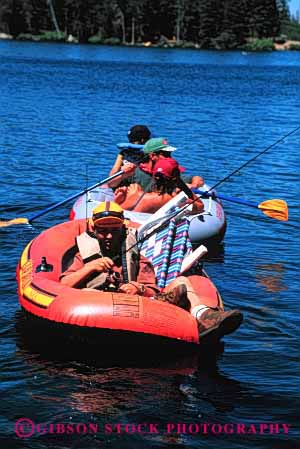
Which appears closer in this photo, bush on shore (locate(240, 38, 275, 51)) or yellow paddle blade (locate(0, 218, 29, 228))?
yellow paddle blade (locate(0, 218, 29, 228))

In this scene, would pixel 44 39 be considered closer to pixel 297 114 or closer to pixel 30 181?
pixel 297 114

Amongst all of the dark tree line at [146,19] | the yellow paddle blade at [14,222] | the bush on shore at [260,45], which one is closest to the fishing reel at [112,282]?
the yellow paddle blade at [14,222]

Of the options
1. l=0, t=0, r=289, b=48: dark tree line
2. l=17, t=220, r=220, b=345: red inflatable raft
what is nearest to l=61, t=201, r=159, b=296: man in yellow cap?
l=17, t=220, r=220, b=345: red inflatable raft

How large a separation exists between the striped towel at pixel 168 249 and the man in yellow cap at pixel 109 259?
0.70 m

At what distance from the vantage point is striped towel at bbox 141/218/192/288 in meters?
8.14

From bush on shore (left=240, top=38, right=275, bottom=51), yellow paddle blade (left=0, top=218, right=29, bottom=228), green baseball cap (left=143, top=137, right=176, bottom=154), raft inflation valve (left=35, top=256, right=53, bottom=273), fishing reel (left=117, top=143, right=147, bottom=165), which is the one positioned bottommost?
bush on shore (left=240, top=38, right=275, bottom=51)

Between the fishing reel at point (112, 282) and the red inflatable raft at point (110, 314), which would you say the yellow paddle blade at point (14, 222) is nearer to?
the red inflatable raft at point (110, 314)

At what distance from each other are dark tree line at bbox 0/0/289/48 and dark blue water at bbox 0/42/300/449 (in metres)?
81.6

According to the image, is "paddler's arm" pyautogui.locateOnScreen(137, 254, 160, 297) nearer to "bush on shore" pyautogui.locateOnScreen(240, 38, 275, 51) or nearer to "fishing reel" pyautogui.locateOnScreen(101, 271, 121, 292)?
"fishing reel" pyautogui.locateOnScreen(101, 271, 121, 292)

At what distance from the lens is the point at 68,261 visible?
822 centimetres

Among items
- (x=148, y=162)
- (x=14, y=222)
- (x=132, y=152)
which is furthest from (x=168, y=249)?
(x=14, y=222)

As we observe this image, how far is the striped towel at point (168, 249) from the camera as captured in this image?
8141 mm

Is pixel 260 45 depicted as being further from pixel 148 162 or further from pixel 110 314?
pixel 110 314

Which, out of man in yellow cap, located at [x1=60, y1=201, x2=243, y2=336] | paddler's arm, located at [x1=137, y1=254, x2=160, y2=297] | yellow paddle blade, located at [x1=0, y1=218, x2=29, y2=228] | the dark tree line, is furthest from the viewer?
the dark tree line
